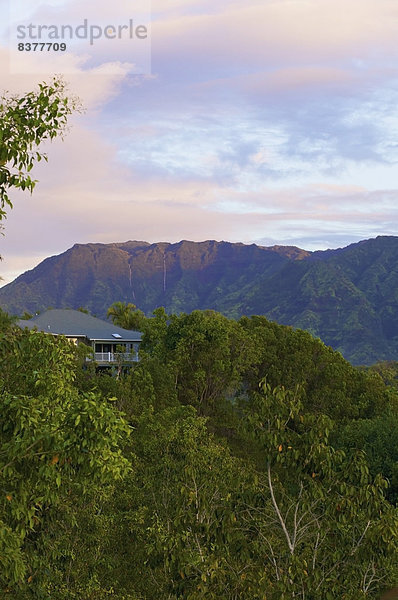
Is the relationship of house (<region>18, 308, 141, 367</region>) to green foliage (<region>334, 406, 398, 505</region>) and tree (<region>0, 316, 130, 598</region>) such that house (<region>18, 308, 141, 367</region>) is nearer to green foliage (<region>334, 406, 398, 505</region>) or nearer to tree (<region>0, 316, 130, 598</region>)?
green foliage (<region>334, 406, 398, 505</region>)

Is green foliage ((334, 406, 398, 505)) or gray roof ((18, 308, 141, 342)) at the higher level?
gray roof ((18, 308, 141, 342))

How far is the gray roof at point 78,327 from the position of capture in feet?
233

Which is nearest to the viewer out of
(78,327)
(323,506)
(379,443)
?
(323,506)

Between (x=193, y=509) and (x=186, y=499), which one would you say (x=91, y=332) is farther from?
(x=186, y=499)

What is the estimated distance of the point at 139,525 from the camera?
1820cm

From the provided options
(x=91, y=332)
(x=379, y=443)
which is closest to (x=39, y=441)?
(x=379, y=443)

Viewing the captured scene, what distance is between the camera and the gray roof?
233ft

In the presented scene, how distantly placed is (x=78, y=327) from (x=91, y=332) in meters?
2.55

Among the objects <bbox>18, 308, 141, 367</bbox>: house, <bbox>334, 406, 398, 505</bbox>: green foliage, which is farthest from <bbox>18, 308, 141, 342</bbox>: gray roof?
<bbox>334, 406, 398, 505</bbox>: green foliage

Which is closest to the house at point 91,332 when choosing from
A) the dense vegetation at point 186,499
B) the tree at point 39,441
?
the dense vegetation at point 186,499

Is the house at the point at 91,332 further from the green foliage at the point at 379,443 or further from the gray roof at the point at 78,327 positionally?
the green foliage at the point at 379,443

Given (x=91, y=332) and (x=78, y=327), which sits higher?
(x=78, y=327)

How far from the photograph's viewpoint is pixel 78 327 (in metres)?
74.7

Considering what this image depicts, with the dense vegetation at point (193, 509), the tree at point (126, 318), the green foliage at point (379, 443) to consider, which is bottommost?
the green foliage at point (379, 443)
